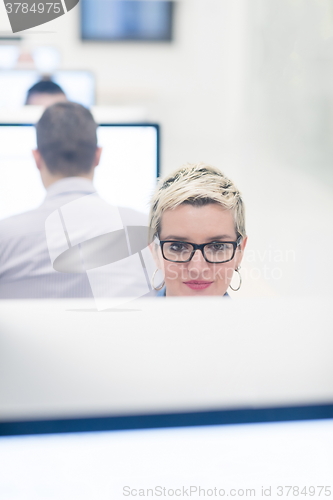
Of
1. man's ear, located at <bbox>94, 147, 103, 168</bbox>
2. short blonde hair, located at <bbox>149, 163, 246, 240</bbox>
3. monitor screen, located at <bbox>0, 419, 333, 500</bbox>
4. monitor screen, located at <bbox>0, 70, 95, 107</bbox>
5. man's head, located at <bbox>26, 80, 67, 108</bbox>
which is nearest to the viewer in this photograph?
monitor screen, located at <bbox>0, 419, 333, 500</bbox>

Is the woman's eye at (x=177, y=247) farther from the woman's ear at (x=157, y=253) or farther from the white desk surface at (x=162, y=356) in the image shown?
the white desk surface at (x=162, y=356)

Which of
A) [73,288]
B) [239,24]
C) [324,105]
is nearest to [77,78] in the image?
A: [73,288]

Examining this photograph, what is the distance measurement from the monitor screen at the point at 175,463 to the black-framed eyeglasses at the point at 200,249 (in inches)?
29.4

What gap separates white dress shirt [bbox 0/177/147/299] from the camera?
1066 mm

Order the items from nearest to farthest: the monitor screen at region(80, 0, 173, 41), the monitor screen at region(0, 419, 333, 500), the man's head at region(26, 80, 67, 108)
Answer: the monitor screen at region(0, 419, 333, 500), the man's head at region(26, 80, 67, 108), the monitor screen at region(80, 0, 173, 41)

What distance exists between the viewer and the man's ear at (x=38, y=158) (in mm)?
1139

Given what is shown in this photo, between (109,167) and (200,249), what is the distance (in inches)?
12.3

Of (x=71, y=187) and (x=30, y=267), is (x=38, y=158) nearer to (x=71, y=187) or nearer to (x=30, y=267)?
(x=71, y=187)

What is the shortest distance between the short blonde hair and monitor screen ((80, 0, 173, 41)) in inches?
71.6

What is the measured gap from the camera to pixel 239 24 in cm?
293

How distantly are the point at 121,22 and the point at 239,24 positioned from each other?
2.37ft

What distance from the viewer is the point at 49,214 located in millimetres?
1134

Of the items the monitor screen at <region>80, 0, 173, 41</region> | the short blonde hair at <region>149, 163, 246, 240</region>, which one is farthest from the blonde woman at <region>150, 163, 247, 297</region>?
the monitor screen at <region>80, 0, 173, 41</region>

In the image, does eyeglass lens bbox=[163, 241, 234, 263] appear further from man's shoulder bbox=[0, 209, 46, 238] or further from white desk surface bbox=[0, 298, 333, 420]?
white desk surface bbox=[0, 298, 333, 420]
